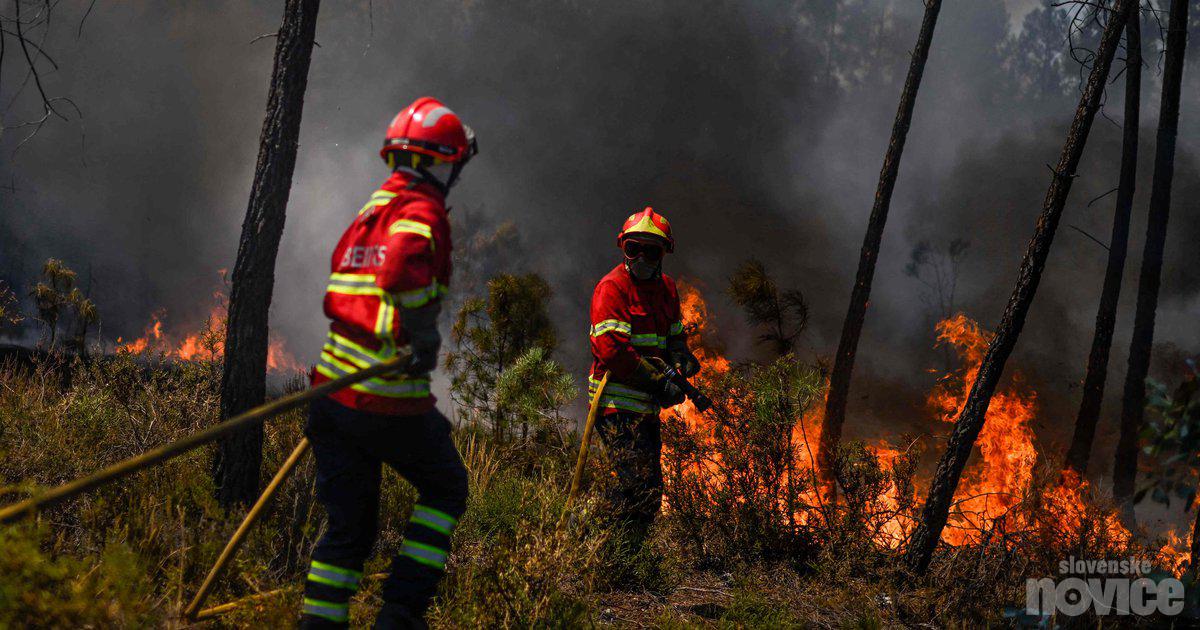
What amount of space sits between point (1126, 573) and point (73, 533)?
578cm

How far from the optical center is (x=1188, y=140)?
76.6 feet

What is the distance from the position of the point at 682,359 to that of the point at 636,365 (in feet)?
1.58

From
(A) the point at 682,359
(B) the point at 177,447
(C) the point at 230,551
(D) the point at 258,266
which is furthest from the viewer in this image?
(A) the point at 682,359

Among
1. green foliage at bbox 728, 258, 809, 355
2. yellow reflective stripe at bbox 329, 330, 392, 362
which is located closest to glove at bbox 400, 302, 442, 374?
yellow reflective stripe at bbox 329, 330, 392, 362

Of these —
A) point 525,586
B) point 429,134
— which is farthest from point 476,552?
point 429,134

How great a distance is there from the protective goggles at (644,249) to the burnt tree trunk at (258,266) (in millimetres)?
2094

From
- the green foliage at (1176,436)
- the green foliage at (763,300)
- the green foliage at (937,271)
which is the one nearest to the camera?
the green foliage at (1176,436)

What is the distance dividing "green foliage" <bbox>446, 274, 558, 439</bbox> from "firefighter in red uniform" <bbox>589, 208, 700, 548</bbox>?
13.1 ft

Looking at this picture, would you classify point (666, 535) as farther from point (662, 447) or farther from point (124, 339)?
point (124, 339)

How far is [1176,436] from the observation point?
7.93 feet

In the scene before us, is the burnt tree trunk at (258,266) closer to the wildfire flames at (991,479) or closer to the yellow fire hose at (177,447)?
the yellow fire hose at (177,447)

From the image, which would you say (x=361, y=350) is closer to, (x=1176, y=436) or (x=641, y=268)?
(x=641, y=268)

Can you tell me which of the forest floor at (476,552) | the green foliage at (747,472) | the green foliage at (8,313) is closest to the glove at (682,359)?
the green foliage at (747,472)

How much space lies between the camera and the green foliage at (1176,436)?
2389 mm
